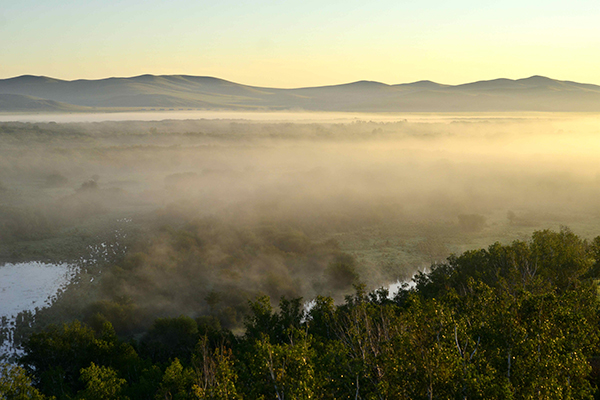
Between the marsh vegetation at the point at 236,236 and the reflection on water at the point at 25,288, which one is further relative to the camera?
the marsh vegetation at the point at 236,236

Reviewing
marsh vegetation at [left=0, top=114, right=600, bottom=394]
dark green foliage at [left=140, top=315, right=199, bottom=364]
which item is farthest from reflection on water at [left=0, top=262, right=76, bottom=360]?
dark green foliage at [left=140, top=315, right=199, bottom=364]

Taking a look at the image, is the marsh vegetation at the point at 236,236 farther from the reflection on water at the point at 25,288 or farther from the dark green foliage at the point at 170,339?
the dark green foliage at the point at 170,339

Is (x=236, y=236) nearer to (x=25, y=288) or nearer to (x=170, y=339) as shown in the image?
(x=25, y=288)

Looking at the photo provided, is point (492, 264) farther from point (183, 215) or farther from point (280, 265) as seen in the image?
point (183, 215)

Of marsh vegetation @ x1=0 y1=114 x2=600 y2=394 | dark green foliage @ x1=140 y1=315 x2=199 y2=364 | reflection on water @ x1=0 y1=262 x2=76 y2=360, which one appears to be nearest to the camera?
dark green foliage @ x1=140 y1=315 x2=199 y2=364

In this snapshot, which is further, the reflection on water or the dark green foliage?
the reflection on water

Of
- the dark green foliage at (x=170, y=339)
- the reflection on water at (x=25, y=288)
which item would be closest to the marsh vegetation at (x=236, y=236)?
the reflection on water at (x=25, y=288)

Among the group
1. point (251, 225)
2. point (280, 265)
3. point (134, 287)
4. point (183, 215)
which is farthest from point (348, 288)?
point (183, 215)

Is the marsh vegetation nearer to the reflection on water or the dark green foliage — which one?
the reflection on water

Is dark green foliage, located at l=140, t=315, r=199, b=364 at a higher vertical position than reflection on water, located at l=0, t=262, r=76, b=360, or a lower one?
higher

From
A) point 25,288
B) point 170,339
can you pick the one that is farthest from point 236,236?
point 170,339

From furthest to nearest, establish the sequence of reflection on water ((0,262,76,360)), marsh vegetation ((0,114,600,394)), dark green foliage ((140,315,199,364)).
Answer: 1. marsh vegetation ((0,114,600,394))
2. reflection on water ((0,262,76,360))
3. dark green foliage ((140,315,199,364))
